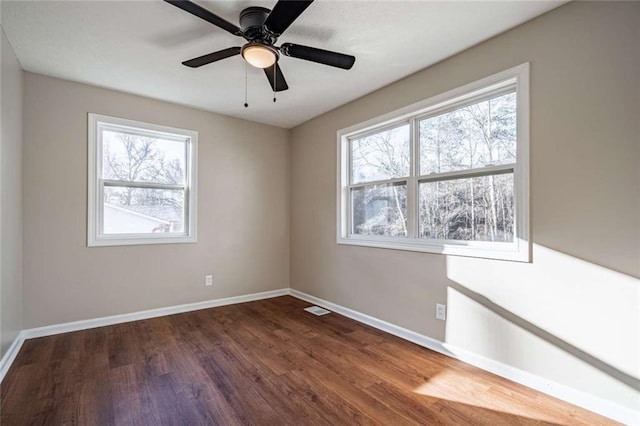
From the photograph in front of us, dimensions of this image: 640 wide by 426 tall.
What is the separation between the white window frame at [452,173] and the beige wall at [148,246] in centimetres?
127

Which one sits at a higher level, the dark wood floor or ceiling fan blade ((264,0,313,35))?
ceiling fan blade ((264,0,313,35))

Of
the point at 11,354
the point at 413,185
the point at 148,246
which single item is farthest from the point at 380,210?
the point at 11,354

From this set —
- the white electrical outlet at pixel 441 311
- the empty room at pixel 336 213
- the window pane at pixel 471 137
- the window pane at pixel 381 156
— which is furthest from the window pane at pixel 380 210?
the white electrical outlet at pixel 441 311

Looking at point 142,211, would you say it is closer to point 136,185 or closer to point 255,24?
point 136,185

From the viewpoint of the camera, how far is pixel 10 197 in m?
2.51

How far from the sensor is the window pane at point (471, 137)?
2.36 m

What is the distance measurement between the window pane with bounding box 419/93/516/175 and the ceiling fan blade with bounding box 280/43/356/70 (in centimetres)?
112

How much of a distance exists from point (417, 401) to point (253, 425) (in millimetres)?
1032

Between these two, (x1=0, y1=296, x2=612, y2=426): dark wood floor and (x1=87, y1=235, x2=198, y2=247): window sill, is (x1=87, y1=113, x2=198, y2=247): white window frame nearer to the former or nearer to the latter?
(x1=87, y1=235, x2=198, y2=247): window sill

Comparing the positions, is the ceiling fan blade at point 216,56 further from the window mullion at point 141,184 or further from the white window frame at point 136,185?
the window mullion at point 141,184

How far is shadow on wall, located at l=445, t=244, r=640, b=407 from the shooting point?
1764mm

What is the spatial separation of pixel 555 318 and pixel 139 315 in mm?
3961

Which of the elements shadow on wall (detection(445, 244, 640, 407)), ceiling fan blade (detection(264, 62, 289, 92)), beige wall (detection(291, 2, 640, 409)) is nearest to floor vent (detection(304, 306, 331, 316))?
beige wall (detection(291, 2, 640, 409))

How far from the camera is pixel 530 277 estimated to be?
2135 mm
